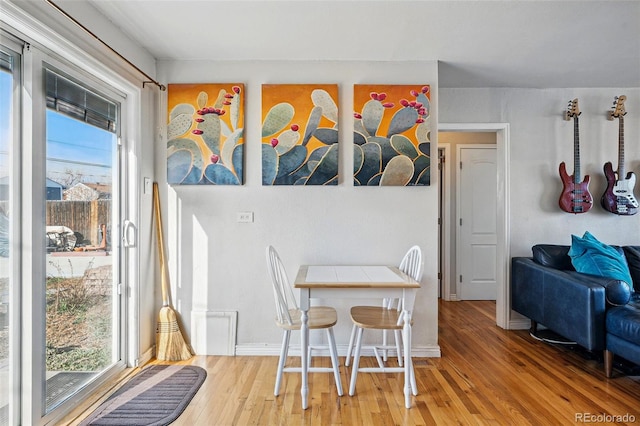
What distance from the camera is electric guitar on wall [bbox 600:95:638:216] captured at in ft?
11.1

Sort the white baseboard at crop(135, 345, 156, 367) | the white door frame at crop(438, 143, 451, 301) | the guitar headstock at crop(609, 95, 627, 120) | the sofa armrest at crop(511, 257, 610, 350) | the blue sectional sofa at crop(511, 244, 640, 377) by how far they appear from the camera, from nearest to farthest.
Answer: the blue sectional sofa at crop(511, 244, 640, 377), the sofa armrest at crop(511, 257, 610, 350), the white baseboard at crop(135, 345, 156, 367), the guitar headstock at crop(609, 95, 627, 120), the white door frame at crop(438, 143, 451, 301)

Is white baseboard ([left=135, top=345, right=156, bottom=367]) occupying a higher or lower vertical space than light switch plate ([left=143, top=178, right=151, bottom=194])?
lower

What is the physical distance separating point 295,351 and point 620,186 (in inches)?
134

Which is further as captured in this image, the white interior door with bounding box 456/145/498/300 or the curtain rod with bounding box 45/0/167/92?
the white interior door with bounding box 456/145/498/300

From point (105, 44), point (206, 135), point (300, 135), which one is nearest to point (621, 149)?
point (300, 135)

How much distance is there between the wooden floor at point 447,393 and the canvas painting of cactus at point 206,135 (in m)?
1.47

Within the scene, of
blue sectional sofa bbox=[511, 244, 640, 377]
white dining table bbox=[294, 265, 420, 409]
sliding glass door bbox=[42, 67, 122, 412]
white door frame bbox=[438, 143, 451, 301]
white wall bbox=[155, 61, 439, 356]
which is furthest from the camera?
white door frame bbox=[438, 143, 451, 301]

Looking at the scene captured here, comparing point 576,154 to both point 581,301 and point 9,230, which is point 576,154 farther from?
point 9,230

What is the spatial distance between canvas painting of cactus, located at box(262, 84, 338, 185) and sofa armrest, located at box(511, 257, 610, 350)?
1.96m

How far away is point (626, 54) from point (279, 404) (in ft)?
12.0

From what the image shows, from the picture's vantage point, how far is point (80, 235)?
7.15 feet

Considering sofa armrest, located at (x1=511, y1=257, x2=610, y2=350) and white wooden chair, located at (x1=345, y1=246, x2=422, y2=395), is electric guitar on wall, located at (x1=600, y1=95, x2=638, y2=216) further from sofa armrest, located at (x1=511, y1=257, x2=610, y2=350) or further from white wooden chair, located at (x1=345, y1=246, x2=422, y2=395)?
white wooden chair, located at (x1=345, y1=246, x2=422, y2=395)

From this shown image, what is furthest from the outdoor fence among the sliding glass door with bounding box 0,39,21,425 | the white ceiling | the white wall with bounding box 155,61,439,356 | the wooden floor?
the wooden floor

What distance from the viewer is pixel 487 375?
2533mm
